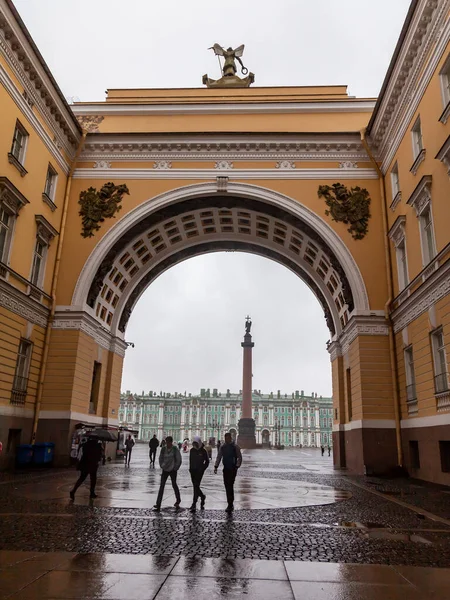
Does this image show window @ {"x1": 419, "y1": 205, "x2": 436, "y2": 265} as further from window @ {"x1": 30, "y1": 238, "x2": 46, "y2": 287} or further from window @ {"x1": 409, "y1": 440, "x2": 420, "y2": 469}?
window @ {"x1": 30, "y1": 238, "x2": 46, "y2": 287}

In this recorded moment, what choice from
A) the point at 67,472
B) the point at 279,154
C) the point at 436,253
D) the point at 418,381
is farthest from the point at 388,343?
the point at 67,472

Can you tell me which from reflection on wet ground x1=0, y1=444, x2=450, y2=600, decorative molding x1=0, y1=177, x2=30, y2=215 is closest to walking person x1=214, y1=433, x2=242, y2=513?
reflection on wet ground x1=0, y1=444, x2=450, y2=600

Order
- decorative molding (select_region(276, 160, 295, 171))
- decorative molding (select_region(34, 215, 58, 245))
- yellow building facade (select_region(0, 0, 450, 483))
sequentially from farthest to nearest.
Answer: decorative molding (select_region(276, 160, 295, 171))
decorative molding (select_region(34, 215, 58, 245))
yellow building facade (select_region(0, 0, 450, 483))

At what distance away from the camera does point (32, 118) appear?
2145 centimetres

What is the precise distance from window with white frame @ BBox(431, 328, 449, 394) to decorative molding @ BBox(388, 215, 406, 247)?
223 inches

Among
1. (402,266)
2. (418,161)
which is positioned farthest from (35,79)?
(402,266)

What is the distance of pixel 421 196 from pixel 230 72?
62.7 ft

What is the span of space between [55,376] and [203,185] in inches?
484

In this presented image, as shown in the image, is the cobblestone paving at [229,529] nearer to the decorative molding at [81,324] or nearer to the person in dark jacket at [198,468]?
the person in dark jacket at [198,468]

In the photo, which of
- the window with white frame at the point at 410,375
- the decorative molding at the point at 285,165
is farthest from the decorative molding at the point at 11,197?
the window with white frame at the point at 410,375

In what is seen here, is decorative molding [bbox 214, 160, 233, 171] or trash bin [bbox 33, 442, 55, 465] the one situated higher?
decorative molding [bbox 214, 160, 233, 171]

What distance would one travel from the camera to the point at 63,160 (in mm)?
25109

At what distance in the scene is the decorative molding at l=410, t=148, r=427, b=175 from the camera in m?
18.4

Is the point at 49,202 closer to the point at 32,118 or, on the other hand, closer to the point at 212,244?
the point at 32,118
